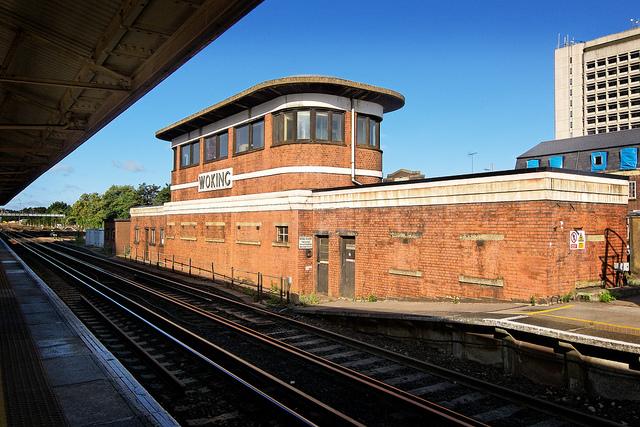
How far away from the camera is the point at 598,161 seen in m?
40.5

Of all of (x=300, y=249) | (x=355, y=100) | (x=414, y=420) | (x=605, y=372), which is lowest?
(x=414, y=420)

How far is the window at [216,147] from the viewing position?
80.3ft

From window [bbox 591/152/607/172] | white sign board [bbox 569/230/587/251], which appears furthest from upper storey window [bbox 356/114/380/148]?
window [bbox 591/152/607/172]

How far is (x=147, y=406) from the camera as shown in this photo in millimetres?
6516

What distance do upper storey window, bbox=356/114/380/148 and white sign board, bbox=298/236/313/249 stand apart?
17.0 ft

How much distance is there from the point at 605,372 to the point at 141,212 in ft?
109

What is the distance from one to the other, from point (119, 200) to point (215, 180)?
56.2 m

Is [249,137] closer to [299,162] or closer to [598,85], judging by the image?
[299,162]

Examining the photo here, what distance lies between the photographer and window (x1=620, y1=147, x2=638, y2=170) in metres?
38.0

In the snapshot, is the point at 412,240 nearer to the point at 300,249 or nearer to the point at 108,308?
the point at 300,249

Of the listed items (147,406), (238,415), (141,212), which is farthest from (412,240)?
(141,212)

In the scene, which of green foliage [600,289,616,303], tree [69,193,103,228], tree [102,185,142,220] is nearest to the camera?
green foliage [600,289,616,303]

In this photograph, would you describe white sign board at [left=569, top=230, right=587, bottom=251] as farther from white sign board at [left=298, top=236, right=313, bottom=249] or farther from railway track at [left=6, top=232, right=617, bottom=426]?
white sign board at [left=298, top=236, right=313, bottom=249]

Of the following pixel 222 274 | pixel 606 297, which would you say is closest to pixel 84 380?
pixel 606 297
